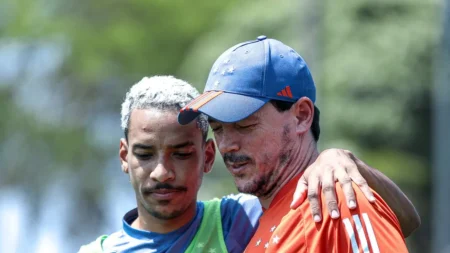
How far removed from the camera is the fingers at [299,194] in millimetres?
3951

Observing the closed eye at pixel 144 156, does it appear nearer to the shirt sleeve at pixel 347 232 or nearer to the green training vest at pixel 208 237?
the green training vest at pixel 208 237

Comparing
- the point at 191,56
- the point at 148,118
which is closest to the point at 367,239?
the point at 148,118

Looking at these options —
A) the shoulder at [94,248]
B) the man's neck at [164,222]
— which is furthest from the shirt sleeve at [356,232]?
the shoulder at [94,248]

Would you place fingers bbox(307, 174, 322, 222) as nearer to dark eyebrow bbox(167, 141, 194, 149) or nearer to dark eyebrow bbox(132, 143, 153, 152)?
dark eyebrow bbox(167, 141, 194, 149)

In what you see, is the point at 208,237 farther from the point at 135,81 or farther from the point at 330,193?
the point at 135,81

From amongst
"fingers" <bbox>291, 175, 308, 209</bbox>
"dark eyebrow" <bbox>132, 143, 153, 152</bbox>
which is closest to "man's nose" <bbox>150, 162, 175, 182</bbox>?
"dark eyebrow" <bbox>132, 143, 153, 152</bbox>

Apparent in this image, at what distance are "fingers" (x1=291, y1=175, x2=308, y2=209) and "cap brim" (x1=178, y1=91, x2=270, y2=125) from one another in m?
0.37

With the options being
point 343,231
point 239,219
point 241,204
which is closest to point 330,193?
point 343,231

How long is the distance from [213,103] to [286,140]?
351 mm

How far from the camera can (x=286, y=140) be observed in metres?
4.23

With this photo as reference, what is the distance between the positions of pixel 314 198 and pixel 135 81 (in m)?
21.3

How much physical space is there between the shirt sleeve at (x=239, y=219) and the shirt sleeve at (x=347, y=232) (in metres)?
0.88

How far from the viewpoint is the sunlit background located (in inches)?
828

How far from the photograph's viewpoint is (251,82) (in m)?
4.21
